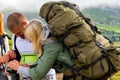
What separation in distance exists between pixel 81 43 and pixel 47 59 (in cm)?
59

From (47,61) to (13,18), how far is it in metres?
1.11

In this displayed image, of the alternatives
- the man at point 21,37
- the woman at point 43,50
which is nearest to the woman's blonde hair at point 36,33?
the woman at point 43,50

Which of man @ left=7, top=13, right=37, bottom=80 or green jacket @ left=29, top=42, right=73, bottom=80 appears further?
man @ left=7, top=13, right=37, bottom=80

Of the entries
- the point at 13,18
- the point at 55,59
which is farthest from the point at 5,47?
the point at 55,59

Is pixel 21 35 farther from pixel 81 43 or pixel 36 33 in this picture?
pixel 81 43

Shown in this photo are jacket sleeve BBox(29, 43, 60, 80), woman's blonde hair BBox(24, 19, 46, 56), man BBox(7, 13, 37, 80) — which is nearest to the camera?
jacket sleeve BBox(29, 43, 60, 80)

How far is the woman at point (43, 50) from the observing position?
6672 mm

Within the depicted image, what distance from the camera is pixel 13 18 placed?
730 centimetres

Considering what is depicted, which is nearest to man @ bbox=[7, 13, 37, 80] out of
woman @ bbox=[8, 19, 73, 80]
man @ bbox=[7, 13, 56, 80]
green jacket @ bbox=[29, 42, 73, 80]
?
man @ bbox=[7, 13, 56, 80]

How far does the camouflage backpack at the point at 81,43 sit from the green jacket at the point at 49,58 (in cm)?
11

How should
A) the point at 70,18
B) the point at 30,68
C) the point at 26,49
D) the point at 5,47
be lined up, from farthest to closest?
the point at 5,47 → the point at 26,49 → the point at 30,68 → the point at 70,18

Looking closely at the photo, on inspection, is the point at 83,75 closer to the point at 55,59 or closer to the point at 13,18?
the point at 55,59

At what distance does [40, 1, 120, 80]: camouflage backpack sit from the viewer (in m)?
6.54

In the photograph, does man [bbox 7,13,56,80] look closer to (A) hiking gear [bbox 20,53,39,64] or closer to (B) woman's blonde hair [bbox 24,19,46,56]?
(A) hiking gear [bbox 20,53,39,64]
